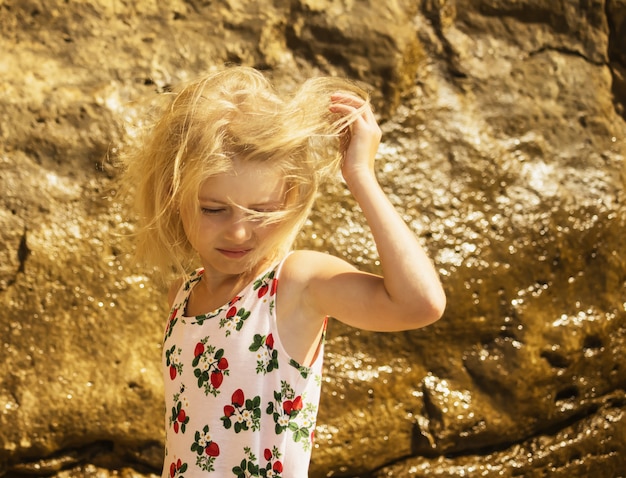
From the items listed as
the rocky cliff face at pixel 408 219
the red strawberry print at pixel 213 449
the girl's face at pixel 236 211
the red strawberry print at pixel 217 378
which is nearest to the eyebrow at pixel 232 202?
the girl's face at pixel 236 211

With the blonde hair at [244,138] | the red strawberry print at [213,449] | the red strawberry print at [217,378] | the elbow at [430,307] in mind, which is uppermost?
the blonde hair at [244,138]

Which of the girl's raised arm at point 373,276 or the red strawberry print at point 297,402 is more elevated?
the girl's raised arm at point 373,276

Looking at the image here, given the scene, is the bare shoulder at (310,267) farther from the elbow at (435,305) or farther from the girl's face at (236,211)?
the elbow at (435,305)

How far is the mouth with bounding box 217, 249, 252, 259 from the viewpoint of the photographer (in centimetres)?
215

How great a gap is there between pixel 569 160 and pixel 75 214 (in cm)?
185

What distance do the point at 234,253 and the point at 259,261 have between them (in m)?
0.11

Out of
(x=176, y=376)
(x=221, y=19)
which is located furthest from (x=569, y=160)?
(x=176, y=376)

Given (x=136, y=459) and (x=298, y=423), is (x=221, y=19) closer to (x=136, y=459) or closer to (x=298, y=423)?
(x=136, y=459)

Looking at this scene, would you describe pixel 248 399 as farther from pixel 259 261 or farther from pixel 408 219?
pixel 408 219

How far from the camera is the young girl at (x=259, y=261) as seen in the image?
6.76 ft

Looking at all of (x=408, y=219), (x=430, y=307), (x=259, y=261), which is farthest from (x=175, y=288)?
(x=408, y=219)

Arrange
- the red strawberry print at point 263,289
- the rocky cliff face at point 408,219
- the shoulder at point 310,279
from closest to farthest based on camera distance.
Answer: the shoulder at point 310,279, the red strawberry print at point 263,289, the rocky cliff face at point 408,219

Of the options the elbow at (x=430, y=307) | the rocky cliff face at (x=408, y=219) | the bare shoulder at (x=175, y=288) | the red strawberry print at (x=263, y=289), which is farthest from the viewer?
the rocky cliff face at (x=408, y=219)

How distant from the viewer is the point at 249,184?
2074mm
